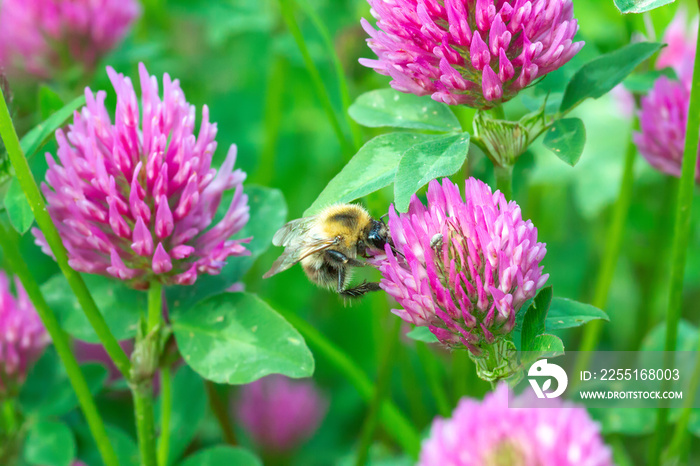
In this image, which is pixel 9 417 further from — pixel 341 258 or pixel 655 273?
pixel 655 273

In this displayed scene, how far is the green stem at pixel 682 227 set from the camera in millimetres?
1048

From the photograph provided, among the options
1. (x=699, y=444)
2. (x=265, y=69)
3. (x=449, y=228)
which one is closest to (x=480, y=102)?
(x=449, y=228)

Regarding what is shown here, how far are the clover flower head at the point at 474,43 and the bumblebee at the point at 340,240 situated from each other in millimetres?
327

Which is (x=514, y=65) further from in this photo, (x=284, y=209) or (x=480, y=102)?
(x=284, y=209)

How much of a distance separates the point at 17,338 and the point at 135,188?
53 cm

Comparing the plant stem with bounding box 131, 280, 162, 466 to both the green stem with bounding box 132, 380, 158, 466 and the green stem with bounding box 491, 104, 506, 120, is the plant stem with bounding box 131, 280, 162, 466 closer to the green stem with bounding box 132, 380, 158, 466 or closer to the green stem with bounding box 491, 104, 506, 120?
the green stem with bounding box 132, 380, 158, 466

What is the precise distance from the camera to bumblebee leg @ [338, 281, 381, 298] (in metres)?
1.22

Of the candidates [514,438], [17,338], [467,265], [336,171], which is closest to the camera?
[514,438]

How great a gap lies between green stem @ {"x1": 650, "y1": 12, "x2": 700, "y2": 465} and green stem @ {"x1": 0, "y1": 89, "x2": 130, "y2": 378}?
2.67 feet

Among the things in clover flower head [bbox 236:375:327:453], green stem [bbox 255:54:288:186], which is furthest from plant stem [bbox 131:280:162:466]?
green stem [bbox 255:54:288:186]

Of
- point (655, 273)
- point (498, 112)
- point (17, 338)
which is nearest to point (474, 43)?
point (498, 112)

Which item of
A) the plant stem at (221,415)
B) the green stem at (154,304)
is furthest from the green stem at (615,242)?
the green stem at (154,304)

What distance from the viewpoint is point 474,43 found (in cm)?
92

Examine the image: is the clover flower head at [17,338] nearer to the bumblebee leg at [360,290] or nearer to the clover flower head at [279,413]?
the bumblebee leg at [360,290]
